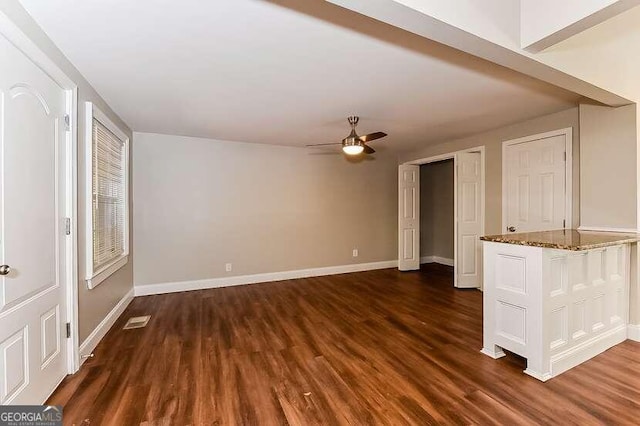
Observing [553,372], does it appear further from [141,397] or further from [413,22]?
[141,397]

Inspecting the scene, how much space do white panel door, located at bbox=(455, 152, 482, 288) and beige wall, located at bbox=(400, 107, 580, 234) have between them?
0.22 m

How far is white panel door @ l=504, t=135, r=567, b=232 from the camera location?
3639mm

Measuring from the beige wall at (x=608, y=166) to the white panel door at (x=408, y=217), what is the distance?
294 centimetres

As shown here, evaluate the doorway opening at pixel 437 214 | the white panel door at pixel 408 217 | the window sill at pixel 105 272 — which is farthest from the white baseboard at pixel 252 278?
the doorway opening at pixel 437 214

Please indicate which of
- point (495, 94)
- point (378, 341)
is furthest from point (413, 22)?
point (378, 341)

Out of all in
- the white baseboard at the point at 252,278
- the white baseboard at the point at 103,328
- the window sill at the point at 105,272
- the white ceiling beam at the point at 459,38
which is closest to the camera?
the white ceiling beam at the point at 459,38

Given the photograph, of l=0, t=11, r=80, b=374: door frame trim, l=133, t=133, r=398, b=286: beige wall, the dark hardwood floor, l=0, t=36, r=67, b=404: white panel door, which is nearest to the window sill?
l=0, t=11, r=80, b=374: door frame trim

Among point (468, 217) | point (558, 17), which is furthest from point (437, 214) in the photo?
point (558, 17)

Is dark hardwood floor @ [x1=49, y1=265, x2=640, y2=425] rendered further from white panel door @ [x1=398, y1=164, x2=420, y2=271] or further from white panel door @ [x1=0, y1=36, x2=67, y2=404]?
white panel door @ [x1=398, y1=164, x2=420, y2=271]

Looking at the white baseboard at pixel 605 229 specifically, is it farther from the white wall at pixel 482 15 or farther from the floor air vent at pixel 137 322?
the floor air vent at pixel 137 322

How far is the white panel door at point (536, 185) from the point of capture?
3.64 meters

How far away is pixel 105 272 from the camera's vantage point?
3.02 m

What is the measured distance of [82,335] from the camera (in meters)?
2.51

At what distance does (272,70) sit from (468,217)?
3.92 meters
